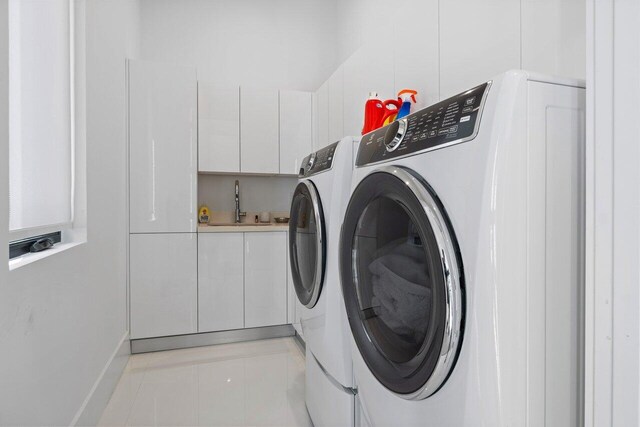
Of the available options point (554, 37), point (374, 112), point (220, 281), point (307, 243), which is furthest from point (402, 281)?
point (220, 281)

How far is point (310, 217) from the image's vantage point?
141 centimetres

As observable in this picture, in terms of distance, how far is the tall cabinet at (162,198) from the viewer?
8.02 feet

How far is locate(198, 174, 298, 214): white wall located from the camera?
10.1ft

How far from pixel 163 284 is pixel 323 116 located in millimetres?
1730

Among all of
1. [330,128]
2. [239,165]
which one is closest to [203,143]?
[239,165]

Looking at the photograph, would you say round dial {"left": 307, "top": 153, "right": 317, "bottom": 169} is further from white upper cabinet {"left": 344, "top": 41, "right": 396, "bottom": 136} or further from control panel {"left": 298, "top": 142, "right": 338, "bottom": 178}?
white upper cabinet {"left": 344, "top": 41, "right": 396, "bottom": 136}

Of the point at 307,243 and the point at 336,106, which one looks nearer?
the point at 307,243

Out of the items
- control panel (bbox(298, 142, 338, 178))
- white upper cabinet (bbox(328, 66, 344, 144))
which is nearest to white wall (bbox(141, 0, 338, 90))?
white upper cabinet (bbox(328, 66, 344, 144))

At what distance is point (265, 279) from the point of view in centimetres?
273

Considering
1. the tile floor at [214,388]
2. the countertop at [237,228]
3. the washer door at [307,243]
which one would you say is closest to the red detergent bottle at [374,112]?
the washer door at [307,243]

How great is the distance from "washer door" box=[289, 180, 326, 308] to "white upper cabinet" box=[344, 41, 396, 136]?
2.51ft
